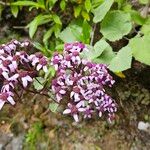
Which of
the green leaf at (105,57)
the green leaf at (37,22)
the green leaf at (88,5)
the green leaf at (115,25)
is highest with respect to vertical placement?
the green leaf at (115,25)

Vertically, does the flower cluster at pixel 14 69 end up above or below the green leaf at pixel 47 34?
above

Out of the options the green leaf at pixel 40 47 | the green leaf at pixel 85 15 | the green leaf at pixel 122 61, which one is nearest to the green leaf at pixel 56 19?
the green leaf at pixel 85 15

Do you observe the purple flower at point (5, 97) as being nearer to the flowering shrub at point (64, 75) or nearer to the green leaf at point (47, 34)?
the flowering shrub at point (64, 75)

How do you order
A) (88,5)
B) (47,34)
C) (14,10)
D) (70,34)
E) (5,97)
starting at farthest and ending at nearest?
(14,10) → (47,34) → (88,5) → (70,34) → (5,97)

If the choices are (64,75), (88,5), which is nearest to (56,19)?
(88,5)

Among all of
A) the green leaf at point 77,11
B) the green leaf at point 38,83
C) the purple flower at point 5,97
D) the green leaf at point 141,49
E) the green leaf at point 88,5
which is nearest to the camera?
the green leaf at point 141,49

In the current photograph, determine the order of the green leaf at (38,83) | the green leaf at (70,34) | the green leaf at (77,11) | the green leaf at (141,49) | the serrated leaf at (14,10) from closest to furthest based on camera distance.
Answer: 1. the green leaf at (141,49)
2. the green leaf at (38,83)
3. the green leaf at (70,34)
4. the green leaf at (77,11)
5. the serrated leaf at (14,10)

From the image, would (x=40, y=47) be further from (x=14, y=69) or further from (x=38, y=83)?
(x=14, y=69)

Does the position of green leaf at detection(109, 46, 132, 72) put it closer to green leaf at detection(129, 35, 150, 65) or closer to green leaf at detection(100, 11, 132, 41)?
green leaf at detection(129, 35, 150, 65)
